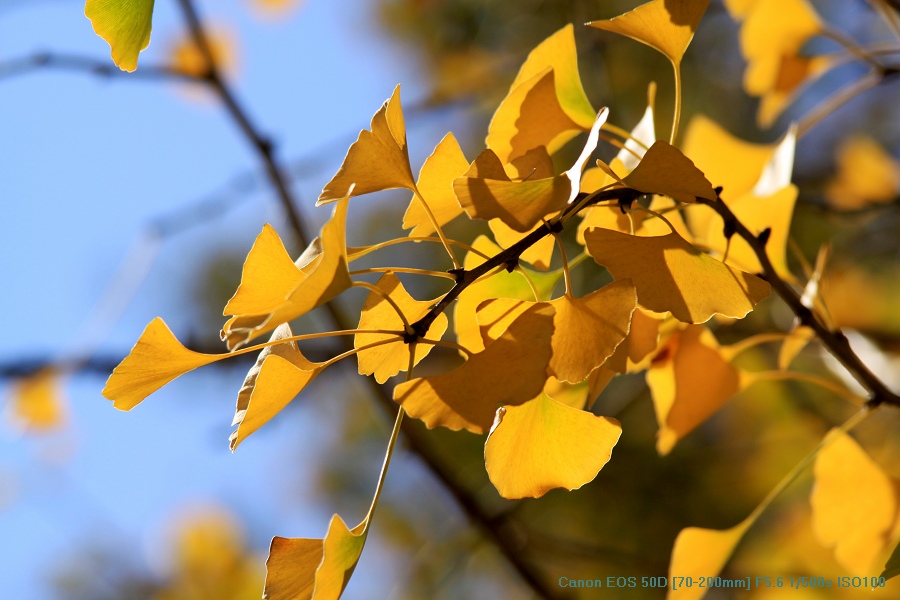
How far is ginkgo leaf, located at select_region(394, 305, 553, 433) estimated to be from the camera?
0.26 meters

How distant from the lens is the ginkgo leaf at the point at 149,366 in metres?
0.29

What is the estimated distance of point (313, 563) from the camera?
30 cm

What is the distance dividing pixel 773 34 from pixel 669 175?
432mm

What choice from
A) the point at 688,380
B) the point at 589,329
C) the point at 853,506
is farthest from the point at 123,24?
the point at 853,506

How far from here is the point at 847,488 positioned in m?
0.46

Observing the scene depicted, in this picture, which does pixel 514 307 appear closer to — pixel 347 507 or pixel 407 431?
pixel 407 431

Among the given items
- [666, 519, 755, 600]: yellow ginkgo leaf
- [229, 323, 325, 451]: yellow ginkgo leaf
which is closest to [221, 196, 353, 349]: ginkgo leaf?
[229, 323, 325, 451]: yellow ginkgo leaf

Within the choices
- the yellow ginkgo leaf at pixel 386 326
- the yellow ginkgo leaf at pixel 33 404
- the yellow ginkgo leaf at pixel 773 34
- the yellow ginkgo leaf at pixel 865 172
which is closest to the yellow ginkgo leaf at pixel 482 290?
the yellow ginkgo leaf at pixel 386 326

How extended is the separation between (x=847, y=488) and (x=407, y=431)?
1.08ft

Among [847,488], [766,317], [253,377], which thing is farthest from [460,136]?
[253,377]

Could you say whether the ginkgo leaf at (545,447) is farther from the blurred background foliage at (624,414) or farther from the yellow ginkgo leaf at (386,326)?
the blurred background foliage at (624,414)

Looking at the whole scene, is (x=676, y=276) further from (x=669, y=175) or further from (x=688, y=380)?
(x=688, y=380)

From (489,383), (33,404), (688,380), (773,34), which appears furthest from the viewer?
(33,404)

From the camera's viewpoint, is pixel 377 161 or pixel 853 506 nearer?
pixel 377 161
